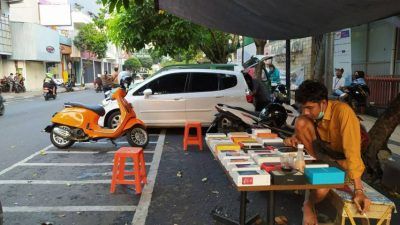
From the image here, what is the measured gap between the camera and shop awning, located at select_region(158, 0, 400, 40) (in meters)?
4.57

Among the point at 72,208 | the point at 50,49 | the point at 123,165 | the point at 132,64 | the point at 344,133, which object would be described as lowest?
the point at 72,208

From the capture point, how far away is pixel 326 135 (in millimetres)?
3844

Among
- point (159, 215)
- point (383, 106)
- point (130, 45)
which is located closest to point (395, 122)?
point (159, 215)

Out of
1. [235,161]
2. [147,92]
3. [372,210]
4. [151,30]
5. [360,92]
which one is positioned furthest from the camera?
[151,30]

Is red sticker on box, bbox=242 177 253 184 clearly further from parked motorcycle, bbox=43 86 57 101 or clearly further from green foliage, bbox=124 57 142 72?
green foliage, bbox=124 57 142 72

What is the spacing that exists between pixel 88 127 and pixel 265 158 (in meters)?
5.16

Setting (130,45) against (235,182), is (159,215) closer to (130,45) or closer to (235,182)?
(235,182)

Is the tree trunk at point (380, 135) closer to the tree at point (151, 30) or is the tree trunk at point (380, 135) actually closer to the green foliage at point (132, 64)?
the tree at point (151, 30)

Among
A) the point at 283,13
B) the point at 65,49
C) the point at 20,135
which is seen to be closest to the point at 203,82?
the point at 283,13

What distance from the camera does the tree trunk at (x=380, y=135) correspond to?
544 centimetres

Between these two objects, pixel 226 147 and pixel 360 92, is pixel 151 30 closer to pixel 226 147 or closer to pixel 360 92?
pixel 360 92

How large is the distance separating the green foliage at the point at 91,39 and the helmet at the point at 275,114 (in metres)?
38.0

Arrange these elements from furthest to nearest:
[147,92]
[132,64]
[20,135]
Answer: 1. [132,64]
2. [20,135]
3. [147,92]

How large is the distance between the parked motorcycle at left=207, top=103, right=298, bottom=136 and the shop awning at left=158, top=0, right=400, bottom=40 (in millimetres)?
1613
